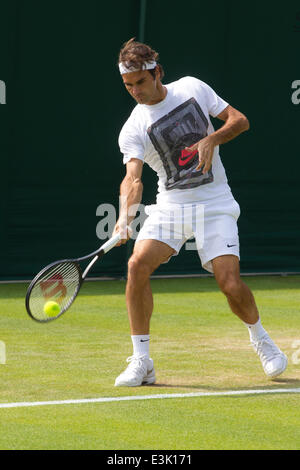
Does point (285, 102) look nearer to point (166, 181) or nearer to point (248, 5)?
point (248, 5)

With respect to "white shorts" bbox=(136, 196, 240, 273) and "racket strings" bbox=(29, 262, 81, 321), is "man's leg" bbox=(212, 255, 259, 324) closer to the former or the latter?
"white shorts" bbox=(136, 196, 240, 273)

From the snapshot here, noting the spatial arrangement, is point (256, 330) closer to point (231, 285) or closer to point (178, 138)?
point (231, 285)

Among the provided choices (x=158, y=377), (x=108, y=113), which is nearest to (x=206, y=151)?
(x=158, y=377)

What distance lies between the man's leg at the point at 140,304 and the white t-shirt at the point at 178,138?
1.06 feet

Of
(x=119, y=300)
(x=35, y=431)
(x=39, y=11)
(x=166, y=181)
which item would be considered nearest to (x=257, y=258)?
(x=119, y=300)

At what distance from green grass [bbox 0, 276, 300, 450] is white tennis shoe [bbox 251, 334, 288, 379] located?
6 centimetres

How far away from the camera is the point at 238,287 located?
210 inches

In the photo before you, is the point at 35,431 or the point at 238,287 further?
the point at 238,287

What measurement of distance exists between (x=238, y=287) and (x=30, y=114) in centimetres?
482

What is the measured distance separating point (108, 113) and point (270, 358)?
4.99 m

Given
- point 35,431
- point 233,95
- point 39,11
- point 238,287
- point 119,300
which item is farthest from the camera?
point 233,95

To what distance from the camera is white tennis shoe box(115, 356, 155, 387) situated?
529cm

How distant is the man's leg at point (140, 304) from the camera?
5309 millimetres

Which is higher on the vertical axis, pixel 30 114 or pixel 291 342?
pixel 30 114
